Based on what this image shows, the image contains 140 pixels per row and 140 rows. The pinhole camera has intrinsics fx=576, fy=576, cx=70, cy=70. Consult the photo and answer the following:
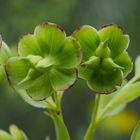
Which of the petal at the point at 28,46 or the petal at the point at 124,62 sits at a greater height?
the petal at the point at 28,46

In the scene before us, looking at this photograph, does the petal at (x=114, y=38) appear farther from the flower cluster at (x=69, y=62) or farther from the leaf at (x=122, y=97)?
the leaf at (x=122, y=97)

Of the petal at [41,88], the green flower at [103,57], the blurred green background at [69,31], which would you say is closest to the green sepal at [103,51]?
the green flower at [103,57]

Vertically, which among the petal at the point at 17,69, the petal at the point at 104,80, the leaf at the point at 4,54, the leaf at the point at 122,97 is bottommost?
the leaf at the point at 122,97

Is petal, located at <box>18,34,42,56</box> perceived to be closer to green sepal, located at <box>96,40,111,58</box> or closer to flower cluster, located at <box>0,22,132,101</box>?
flower cluster, located at <box>0,22,132,101</box>

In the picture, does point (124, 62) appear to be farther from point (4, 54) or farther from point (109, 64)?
point (4, 54)

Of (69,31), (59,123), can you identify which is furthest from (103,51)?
(69,31)

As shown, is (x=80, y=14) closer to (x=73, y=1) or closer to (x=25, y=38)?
(x=73, y=1)

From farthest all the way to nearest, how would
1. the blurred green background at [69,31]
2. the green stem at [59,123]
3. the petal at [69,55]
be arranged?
1. the blurred green background at [69,31]
2. the green stem at [59,123]
3. the petal at [69,55]
